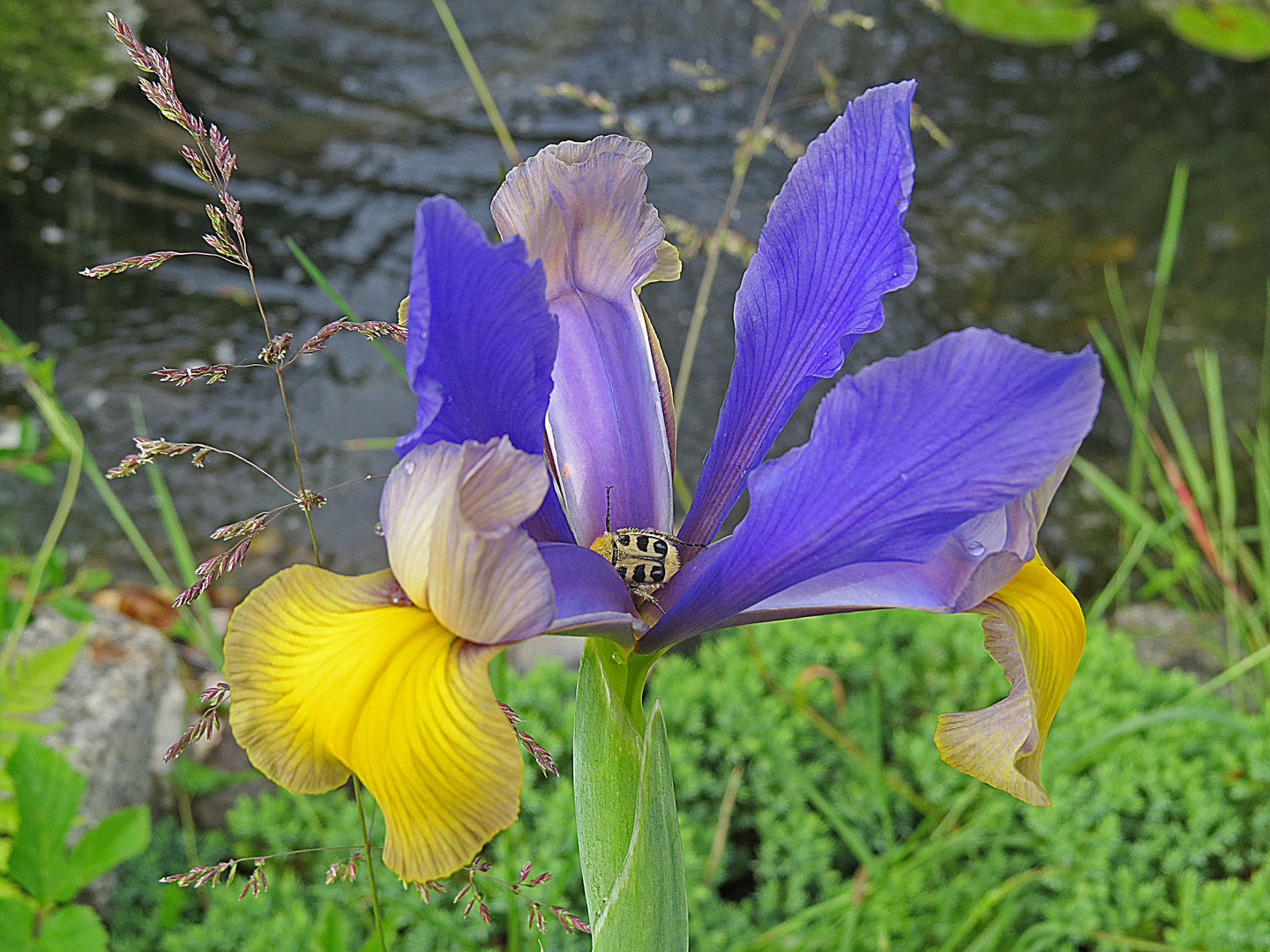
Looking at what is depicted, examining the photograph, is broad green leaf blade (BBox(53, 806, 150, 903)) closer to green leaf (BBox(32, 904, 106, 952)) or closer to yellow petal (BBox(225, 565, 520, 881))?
green leaf (BBox(32, 904, 106, 952))

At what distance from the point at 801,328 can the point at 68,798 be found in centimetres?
107

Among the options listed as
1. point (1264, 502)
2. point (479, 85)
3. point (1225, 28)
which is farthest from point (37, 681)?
point (1225, 28)

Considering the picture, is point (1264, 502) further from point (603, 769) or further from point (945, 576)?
point (603, 769)

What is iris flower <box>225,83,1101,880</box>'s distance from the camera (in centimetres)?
71

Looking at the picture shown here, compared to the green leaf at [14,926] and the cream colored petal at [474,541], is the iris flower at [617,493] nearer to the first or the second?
the cream colored petal at [474,541]

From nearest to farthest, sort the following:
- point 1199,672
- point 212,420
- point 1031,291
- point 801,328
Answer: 1. point 801,328
2. point 1199,672
3. point 212,420
4. point 1031,291

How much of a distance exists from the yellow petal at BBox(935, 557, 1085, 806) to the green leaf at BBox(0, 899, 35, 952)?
1100 millimetres

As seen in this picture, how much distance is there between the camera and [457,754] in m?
0.69

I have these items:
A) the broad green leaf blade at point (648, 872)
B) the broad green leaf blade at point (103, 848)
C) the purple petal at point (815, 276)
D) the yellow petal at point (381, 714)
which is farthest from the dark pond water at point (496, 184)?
the yellow petal at point (381, 714)

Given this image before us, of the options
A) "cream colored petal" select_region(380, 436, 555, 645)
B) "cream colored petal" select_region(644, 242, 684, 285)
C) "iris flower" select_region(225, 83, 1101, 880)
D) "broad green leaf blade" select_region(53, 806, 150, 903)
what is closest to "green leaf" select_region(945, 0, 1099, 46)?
"cream colored petal" select_region(644, 242, 684, 285)

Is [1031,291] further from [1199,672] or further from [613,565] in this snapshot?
[613,565]

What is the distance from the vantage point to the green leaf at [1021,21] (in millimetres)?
7012

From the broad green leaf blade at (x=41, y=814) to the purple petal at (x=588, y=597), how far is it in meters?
0.82

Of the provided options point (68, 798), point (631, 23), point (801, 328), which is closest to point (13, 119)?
point (631, 23)
